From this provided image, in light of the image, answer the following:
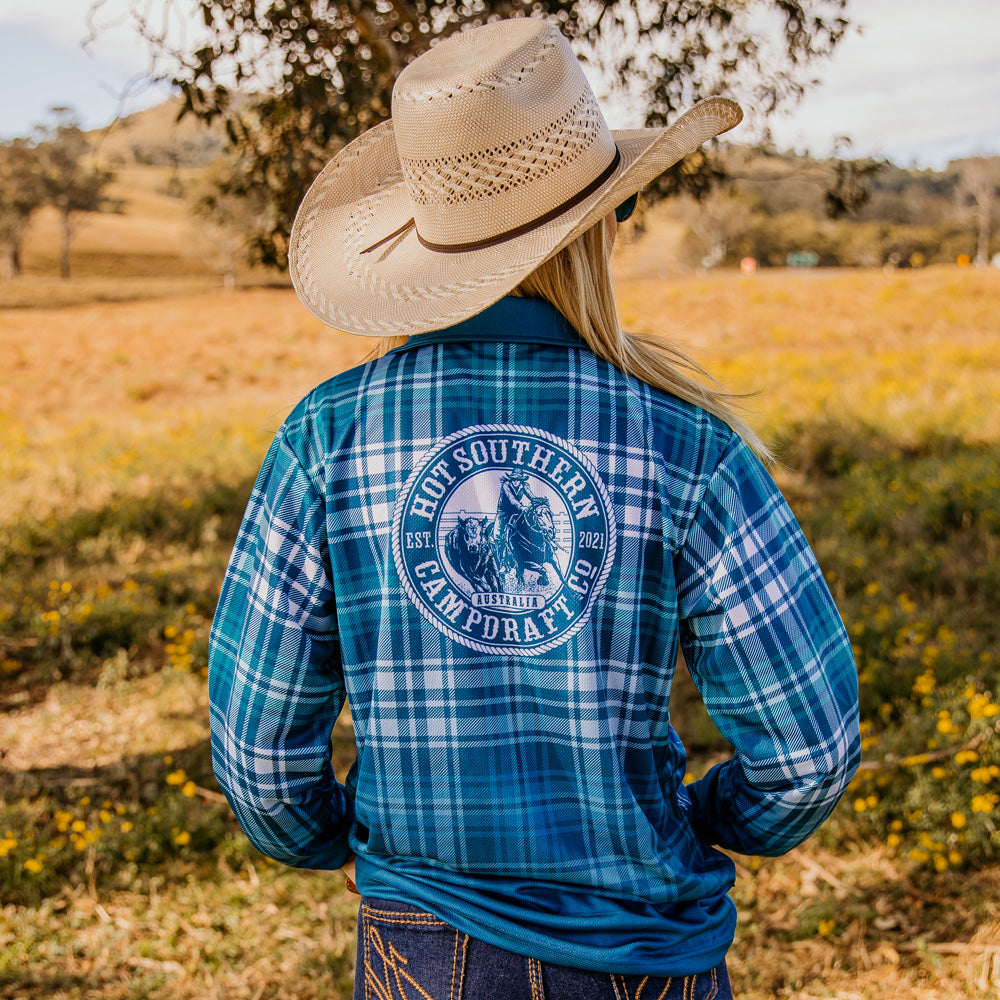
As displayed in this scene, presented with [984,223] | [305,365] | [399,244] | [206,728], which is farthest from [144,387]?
[984,223]

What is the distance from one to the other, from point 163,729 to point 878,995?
320 centimetres

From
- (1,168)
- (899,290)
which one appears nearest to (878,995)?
(899,290)

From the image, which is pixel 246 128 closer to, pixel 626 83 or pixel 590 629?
pixel 626 83

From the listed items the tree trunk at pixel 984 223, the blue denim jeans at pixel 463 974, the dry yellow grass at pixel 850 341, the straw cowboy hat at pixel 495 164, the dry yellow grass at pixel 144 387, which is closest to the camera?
the blue denim jeans at pixel 463 974

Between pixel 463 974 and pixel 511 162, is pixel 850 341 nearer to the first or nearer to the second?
pixel 511 162

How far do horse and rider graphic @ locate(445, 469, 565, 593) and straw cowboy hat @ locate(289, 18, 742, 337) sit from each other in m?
0.25

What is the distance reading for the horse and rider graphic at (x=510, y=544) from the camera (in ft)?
3.94

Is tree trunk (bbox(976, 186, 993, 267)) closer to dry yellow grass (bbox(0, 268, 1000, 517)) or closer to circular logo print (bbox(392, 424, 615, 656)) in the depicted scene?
dry yellow grass (bbox(0, 268, 1000, 517))

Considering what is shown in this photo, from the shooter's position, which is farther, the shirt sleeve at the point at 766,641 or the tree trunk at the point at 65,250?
the tree trunk at the point at 65,250

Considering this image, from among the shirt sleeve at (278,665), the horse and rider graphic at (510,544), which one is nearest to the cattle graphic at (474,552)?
the horse and rider graphic at (510,544)

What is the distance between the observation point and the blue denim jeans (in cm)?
119

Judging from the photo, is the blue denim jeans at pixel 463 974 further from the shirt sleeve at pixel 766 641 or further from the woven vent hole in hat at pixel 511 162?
the woven vent hole in hat at pixel 511 162

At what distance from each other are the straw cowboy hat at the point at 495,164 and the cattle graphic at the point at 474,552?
27cm

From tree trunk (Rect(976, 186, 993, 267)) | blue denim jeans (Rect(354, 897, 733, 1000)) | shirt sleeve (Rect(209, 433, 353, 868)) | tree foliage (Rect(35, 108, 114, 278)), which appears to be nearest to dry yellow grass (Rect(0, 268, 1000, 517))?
shirt sleeve (Rect(209, 433, 353, 868))
